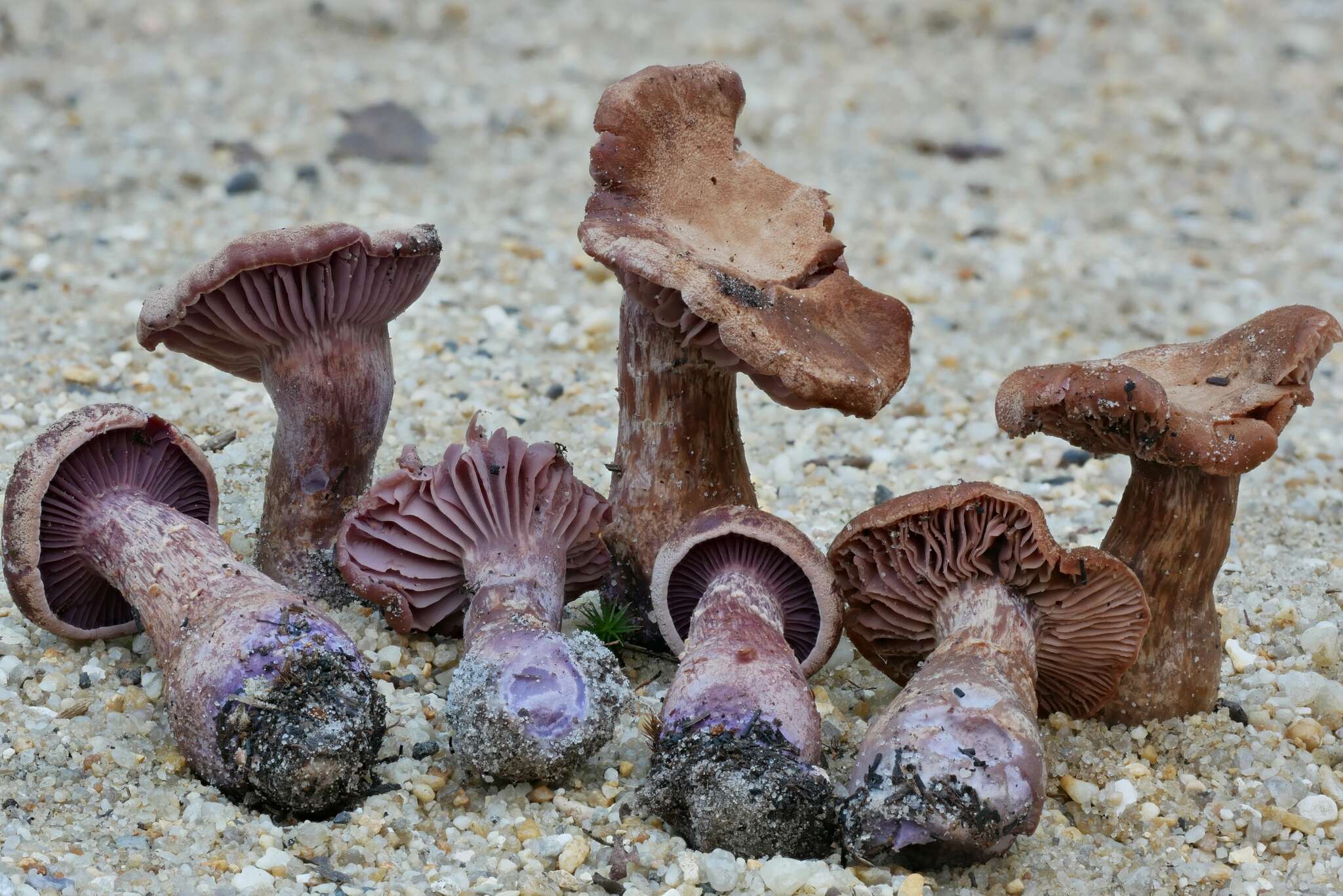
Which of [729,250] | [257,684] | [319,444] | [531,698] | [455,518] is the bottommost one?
[257,684]

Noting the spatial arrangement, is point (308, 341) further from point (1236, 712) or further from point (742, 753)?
point (1236, 712)

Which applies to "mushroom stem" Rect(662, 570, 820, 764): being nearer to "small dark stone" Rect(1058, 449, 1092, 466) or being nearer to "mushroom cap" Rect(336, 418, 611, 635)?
"mushroom cap" Rect(336, 418, 611, 635)

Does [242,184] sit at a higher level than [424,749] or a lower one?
higher

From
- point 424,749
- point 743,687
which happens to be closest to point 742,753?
point 743,687

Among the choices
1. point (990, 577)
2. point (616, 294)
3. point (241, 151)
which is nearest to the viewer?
point (990, 577)

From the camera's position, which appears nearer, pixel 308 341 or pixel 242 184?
pixel 308 341

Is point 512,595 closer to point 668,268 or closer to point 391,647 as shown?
point 391,647

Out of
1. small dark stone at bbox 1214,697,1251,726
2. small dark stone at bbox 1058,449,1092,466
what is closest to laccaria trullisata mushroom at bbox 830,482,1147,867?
small dark stone at bbox 1214,697,1251,726

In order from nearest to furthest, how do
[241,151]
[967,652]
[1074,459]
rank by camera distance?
[967,652], [1074,459], [241,151]
